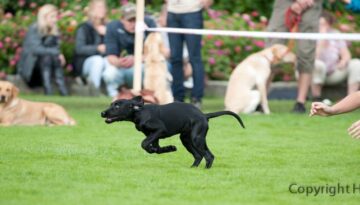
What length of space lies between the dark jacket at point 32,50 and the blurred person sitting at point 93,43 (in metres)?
0.49

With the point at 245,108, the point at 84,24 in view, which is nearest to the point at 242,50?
the point at 84,24

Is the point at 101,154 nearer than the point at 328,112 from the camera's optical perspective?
No

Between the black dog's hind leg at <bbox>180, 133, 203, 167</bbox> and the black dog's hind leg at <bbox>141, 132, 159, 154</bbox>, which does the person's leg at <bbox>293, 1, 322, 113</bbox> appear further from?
the black dog's hind leg at <bbox>141, 132, 159, 154</bbox>

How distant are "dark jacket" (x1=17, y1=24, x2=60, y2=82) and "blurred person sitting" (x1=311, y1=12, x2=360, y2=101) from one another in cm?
448

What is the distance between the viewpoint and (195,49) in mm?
13742

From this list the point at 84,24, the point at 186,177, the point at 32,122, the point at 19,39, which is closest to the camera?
the point at 186,177

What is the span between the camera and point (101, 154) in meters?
9.21

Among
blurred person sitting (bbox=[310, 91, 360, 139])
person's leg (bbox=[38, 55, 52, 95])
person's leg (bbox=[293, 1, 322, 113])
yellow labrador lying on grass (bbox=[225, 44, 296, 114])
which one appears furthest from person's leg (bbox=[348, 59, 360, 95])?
blurred person sitting (bbox=[310, 91, 360, 139])

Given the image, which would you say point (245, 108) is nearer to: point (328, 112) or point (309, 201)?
point (328, 112)

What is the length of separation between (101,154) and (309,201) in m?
2.87

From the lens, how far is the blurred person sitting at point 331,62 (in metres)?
16.4

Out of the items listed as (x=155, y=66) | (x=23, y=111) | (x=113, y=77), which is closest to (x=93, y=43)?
(x=113, y=77)

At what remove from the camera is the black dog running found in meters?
8.10

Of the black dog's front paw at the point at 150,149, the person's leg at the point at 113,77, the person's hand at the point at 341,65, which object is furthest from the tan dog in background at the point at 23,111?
the person's hand at the point at 341,65
